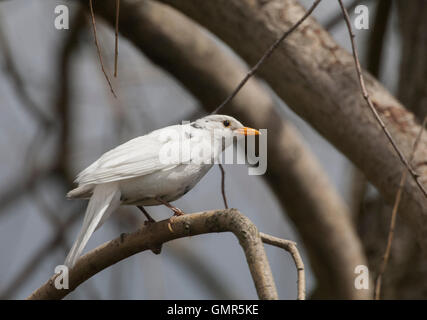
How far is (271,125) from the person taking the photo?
15.5 feet

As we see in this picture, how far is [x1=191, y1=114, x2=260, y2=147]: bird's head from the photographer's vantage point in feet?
10.9

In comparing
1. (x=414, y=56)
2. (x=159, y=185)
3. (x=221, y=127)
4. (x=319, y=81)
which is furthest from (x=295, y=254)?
(x=414, y=56)

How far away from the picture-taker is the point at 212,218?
2.33 meters

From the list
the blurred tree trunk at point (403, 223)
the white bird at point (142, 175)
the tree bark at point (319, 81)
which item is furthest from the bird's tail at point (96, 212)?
the blurred tree trunk at point (403, 223)

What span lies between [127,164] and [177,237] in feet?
1.38

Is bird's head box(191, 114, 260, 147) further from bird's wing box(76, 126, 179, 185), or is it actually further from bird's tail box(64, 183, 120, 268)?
bird's tail box(64, 183, 120, 268)

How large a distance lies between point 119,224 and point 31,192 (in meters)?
0.83

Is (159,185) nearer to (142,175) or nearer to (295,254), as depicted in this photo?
(142,175)

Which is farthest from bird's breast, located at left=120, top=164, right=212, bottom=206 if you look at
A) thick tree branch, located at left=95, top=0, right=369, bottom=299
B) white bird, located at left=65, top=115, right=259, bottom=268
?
thick tree branch, located at left=95, top=0, right=369, bottom=299

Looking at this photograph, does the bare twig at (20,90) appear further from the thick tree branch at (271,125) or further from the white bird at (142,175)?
the white bird at (142,175)

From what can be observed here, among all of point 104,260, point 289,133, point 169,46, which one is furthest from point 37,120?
point 104,260

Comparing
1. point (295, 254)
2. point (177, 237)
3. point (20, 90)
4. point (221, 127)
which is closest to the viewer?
point (295, 254)

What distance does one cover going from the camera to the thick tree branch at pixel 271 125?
14.3ft

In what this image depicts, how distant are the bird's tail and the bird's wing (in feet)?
0.27
